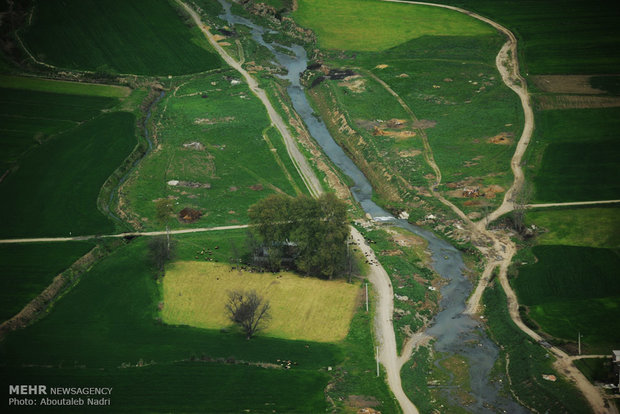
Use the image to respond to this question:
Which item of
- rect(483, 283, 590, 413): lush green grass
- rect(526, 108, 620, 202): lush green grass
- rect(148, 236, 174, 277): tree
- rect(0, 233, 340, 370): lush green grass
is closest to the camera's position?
rect(483, 283, 590, 413): lush green grass

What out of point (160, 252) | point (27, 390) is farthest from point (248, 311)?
point (27, 390)

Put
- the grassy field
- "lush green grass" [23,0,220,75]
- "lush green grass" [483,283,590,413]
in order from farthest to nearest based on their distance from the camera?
"lush green grass" [23,0,220,75] → the grassy field → "lush green grass" [483,283,590,413]

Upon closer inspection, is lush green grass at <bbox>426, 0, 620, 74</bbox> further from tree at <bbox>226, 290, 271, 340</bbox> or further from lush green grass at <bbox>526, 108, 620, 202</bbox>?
tree at <bbox>226, 290, 271, 340</bbox>

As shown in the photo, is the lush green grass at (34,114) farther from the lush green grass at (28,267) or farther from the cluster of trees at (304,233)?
the cluster of trees at (304,233)

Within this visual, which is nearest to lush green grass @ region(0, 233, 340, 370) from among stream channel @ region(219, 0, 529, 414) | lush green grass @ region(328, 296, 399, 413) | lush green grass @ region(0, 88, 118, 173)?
lush green grass @ region(328, 296, 399, 413)

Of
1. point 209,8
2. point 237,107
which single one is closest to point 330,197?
point 237,107

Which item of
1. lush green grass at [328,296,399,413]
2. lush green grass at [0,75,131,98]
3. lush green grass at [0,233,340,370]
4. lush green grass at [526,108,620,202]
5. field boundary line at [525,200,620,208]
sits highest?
→ lush green grass at [0,75,131,98]

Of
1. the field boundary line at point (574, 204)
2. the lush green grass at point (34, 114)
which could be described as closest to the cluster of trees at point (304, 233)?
the field boundary line at point (574, 204)

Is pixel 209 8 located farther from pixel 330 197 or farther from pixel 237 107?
pixel 330 197
